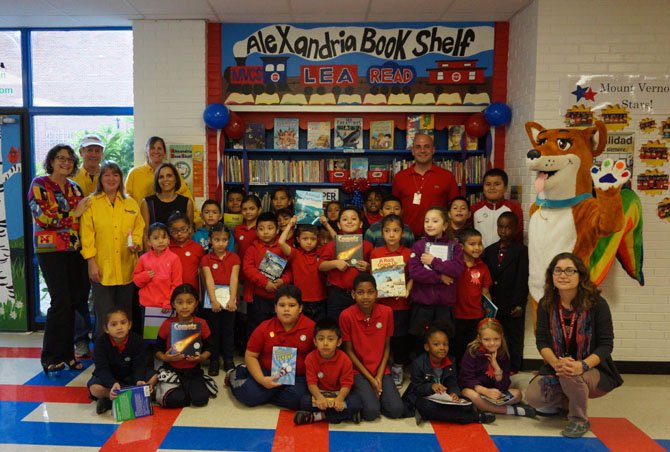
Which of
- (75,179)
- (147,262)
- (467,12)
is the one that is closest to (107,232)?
(147,262)

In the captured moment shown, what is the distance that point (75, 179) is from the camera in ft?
14.6

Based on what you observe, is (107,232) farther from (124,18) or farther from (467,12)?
(467,12)

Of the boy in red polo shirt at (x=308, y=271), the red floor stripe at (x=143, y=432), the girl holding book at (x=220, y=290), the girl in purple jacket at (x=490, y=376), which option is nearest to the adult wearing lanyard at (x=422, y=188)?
the boy in red polo shirt at (x=308, y=271)

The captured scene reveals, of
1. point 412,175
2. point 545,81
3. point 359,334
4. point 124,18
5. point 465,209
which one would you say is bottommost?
point 359,334

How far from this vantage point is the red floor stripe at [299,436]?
2.90 m

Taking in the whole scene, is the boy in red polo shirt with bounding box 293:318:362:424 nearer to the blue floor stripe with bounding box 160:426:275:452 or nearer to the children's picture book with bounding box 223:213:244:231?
the blue floor stripe with bounding box 160:426:275:452

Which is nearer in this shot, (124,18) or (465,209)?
(465,209)

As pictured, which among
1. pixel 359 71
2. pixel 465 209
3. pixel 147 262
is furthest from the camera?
pixel 359 71

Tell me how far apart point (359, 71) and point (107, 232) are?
2.80 meters

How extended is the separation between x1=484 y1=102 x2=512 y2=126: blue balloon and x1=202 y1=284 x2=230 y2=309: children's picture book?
285 centimetres

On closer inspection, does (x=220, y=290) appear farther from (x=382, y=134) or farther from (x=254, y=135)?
(x=382, y=134)

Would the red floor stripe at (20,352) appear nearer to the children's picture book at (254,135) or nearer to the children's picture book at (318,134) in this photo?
the children's picture book at (254,135)

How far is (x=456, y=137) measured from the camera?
520cm

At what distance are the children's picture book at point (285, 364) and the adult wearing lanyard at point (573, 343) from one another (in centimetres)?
151
